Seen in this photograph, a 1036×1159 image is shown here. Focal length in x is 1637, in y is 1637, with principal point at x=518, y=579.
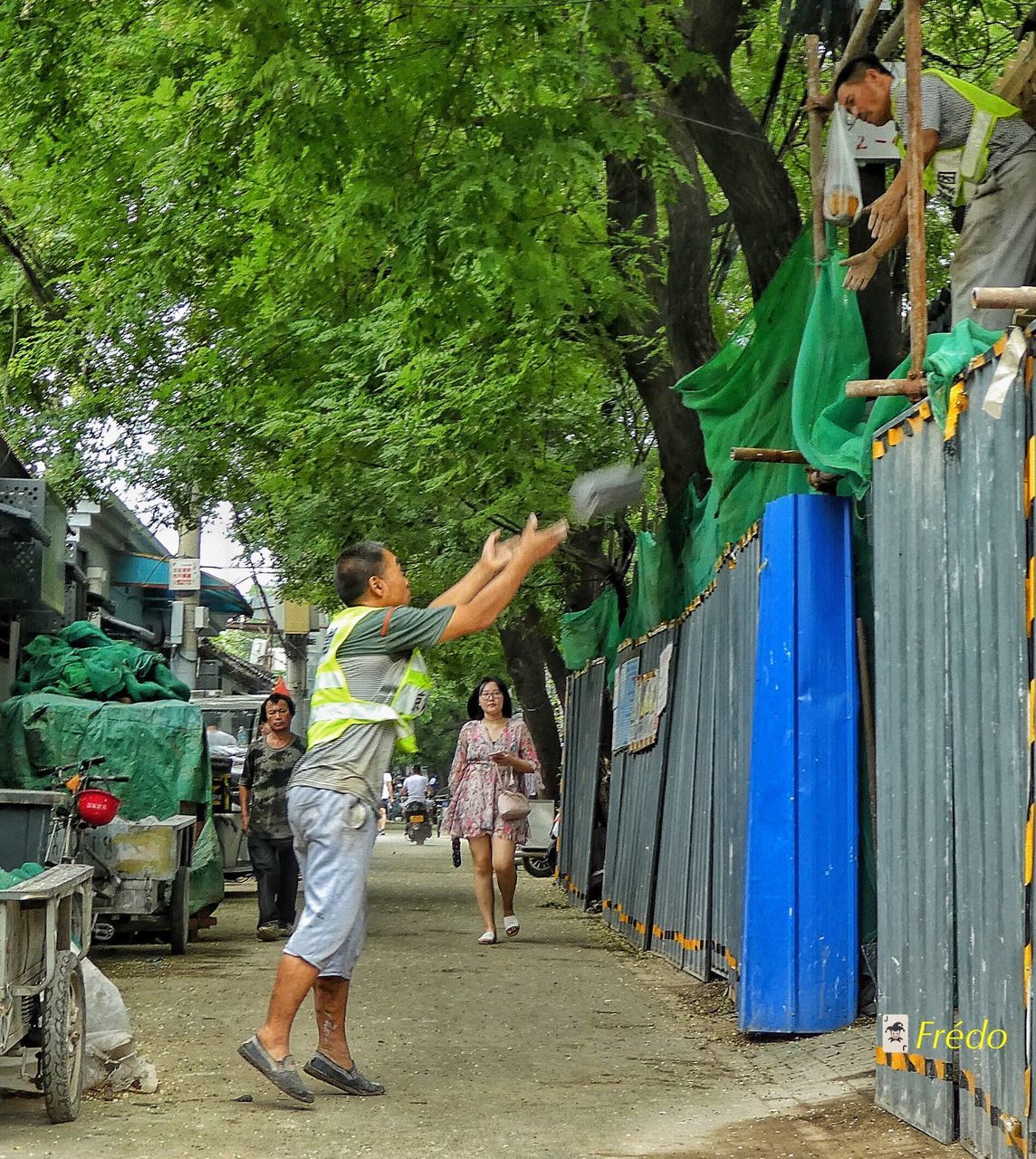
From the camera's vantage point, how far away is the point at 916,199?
587 centimetres

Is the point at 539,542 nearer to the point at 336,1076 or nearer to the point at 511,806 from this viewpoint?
the point at 336,1076

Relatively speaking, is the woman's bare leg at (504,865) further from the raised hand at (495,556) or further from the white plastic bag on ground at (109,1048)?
the raised hand at (495,556)

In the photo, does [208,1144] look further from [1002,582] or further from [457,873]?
[457,873]

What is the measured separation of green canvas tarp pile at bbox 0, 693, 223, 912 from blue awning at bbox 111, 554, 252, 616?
25164 millimetres

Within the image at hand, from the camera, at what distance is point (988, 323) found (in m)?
6.31

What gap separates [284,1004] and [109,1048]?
38.7 inches

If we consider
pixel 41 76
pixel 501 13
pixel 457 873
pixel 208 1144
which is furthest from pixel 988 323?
pixel 457 873

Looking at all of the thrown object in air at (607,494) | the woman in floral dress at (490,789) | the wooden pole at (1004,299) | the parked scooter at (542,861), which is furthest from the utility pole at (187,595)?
the wooden pole at (1004,299)

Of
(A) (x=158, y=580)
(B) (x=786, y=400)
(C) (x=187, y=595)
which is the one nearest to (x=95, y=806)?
(B) (x=786, y=400)

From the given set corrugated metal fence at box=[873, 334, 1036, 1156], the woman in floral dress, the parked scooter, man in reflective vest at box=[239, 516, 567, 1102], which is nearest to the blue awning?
the parked scooter

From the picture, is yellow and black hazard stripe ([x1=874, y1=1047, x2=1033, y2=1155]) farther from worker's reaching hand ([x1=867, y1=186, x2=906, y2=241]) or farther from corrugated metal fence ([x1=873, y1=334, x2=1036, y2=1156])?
worker's reaching hand ([x1=867, y1=186, x2=906, y2=241])

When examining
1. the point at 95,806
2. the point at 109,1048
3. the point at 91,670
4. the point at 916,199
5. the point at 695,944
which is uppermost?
the point at 916,199

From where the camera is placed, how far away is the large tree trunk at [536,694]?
24.2 meters

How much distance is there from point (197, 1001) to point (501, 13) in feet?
17.7
